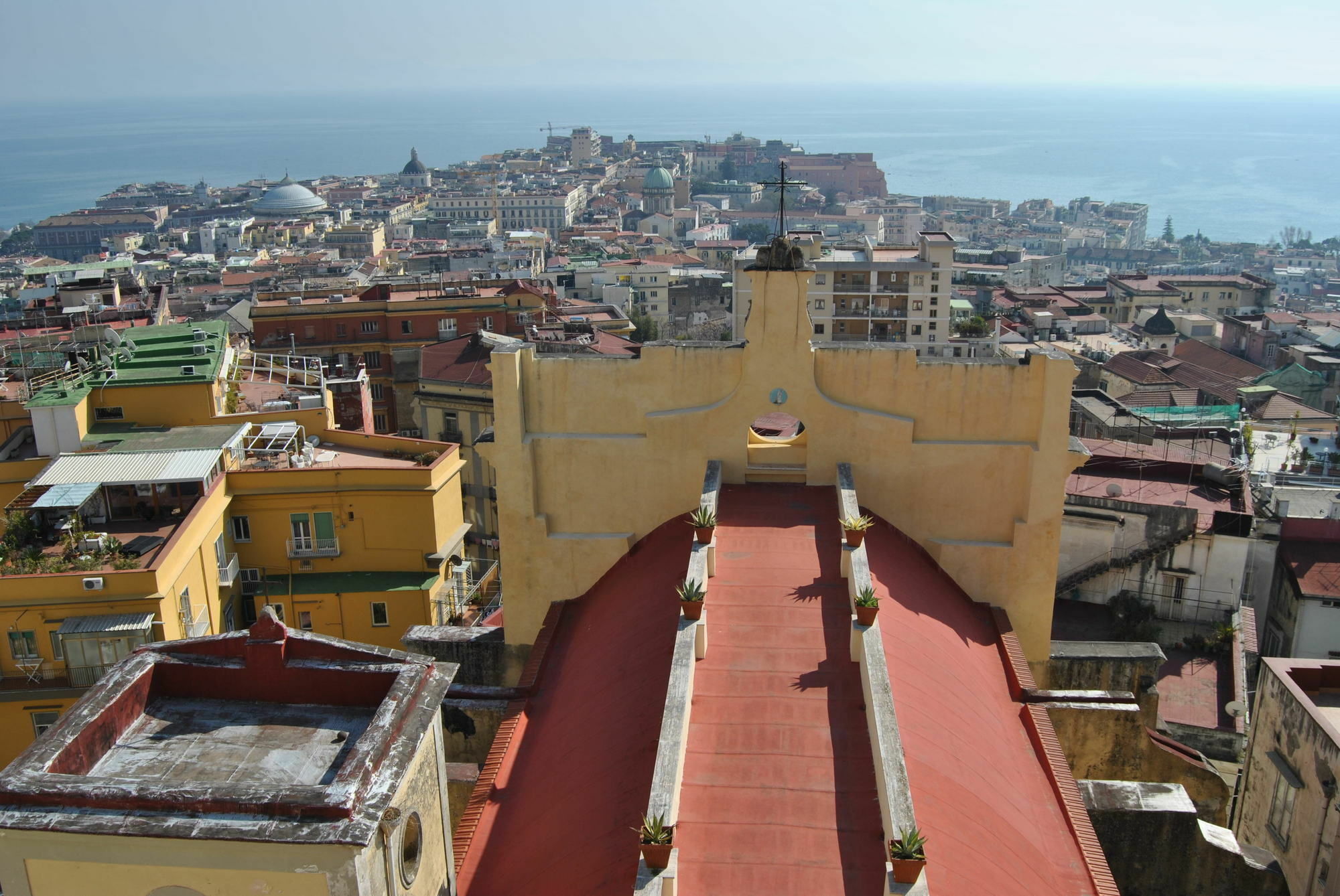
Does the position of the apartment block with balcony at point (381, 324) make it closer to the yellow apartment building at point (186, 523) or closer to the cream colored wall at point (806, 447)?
the yellow apartment building at point (186, 523)

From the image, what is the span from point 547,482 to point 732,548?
3.41 m

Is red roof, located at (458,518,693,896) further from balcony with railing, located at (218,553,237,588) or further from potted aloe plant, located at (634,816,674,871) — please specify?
balcony with railing, located at (218,553,237,588)

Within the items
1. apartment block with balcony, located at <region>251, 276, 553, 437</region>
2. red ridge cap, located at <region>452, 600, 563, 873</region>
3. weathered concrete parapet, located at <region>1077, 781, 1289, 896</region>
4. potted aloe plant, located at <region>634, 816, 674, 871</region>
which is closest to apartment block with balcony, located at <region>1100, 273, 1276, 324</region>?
apartment block with balcony, located at <region>251, 276, 553, 437</region>

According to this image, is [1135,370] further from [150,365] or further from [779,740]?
[779,740]

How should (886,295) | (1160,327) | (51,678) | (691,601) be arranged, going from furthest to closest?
(1160,327) < (886,295) < (51,678) < (691,601)

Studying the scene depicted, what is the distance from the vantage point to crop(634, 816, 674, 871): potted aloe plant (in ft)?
26.8

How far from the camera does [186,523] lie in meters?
25.1

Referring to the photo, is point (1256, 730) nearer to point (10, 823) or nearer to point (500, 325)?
point (10, 823)

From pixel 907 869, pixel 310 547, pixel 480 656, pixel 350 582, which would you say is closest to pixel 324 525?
pixel 310 547

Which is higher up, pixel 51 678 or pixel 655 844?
pixel 655 844

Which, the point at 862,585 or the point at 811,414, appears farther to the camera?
the point at 811,414

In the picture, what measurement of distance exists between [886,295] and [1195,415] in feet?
75.8

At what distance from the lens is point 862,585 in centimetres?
1162

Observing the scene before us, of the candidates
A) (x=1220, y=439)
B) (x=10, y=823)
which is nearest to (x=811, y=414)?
(x=10, y=823)
